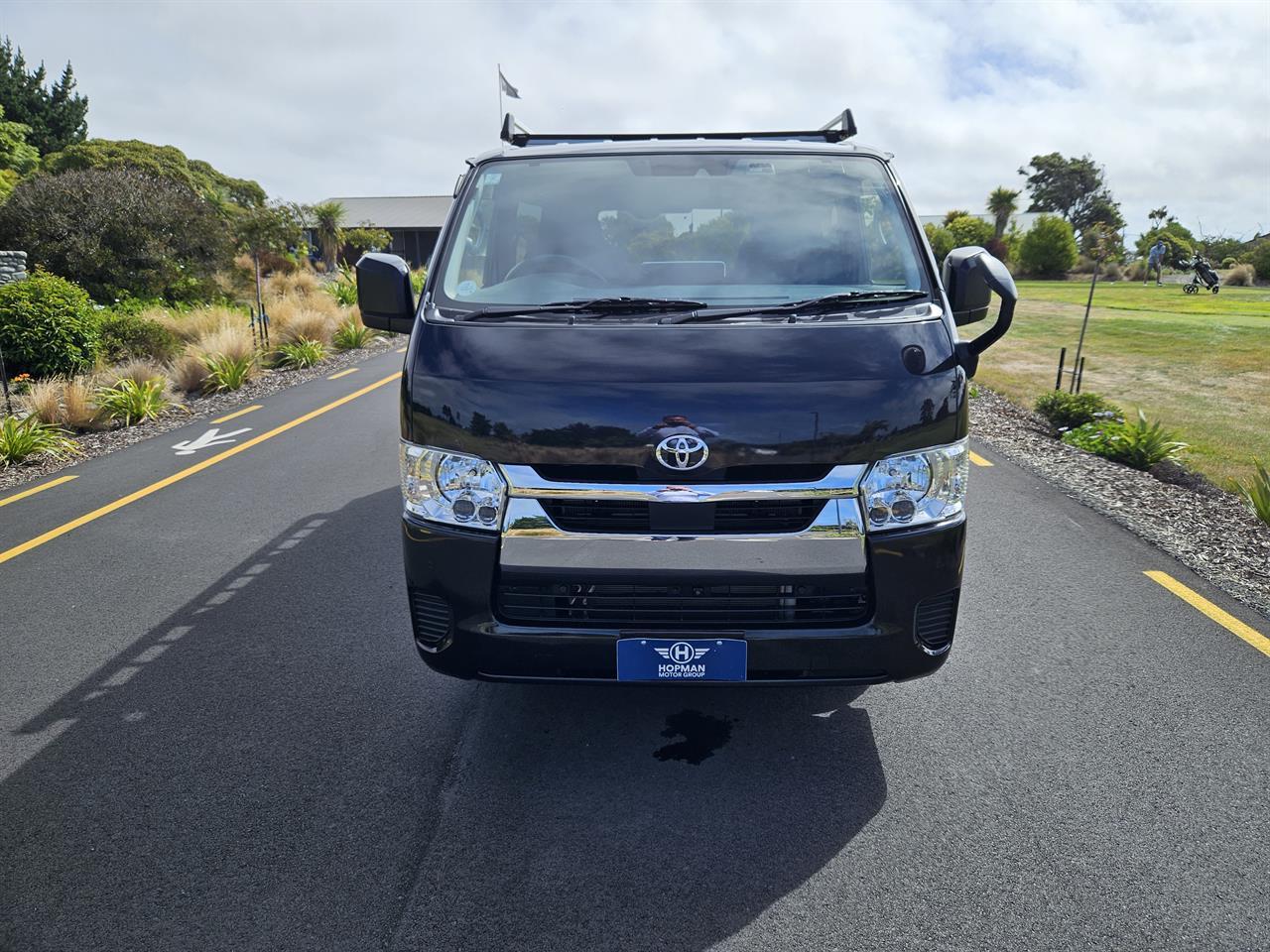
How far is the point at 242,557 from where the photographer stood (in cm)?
581

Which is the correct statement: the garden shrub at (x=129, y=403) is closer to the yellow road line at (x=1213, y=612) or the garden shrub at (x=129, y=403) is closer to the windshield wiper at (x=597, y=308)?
the windshield wiper at (x=597, y=308)

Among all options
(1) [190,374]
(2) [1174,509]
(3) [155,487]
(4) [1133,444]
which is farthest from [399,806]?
(1) [190,374]

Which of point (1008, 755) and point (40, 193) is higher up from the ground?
point (40, 193)

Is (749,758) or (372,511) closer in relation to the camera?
(749,758)

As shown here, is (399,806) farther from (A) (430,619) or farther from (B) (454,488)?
(B) (454,488)

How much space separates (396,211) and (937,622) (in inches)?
2709

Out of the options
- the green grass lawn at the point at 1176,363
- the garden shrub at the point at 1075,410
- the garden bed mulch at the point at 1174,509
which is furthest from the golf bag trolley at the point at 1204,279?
the garden bed mulch at the point at 1174,509

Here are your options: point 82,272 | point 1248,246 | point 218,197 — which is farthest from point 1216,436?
point 1248,246

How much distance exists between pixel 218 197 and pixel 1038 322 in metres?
25.8

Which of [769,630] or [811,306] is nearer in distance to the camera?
[769,630]

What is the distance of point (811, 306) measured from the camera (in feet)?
10.8

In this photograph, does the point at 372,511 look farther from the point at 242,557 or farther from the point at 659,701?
the point at 659,701

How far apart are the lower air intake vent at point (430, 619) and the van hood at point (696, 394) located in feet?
1.75

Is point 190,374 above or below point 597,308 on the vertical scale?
below
